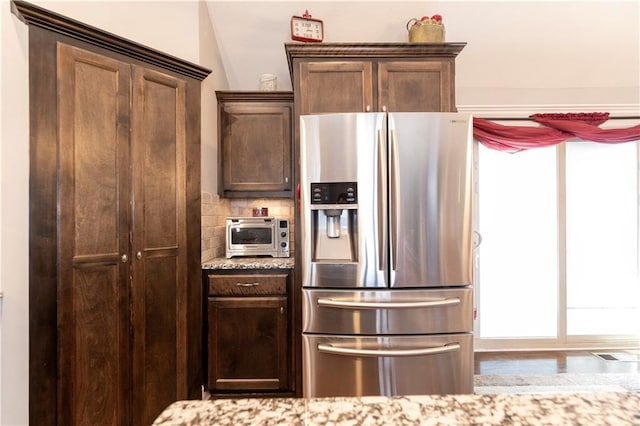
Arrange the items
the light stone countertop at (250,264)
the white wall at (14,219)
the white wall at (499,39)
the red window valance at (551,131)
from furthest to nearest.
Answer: the red window valance at (551,131)
the white wall at (499,39)
the light stone countertop at (250,264)
the white wall at (14,219)

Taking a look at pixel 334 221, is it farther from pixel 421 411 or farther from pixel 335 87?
pixel 421 411

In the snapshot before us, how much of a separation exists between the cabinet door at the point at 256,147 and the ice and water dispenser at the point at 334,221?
888 mm

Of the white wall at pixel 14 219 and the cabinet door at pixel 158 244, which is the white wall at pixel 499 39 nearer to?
the cabinet door at pixel 158 244

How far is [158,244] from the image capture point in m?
1.97

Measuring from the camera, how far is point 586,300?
3.21 m

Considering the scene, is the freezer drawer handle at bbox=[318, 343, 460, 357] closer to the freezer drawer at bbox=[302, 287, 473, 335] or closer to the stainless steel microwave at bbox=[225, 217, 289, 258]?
the freezer drawer at bbox=[302, 287, 473, 335]

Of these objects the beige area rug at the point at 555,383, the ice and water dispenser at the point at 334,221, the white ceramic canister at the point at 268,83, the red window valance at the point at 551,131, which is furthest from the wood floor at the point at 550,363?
the white ceramic canister at the point at 268,83

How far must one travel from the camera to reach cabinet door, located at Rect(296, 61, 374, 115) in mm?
2182

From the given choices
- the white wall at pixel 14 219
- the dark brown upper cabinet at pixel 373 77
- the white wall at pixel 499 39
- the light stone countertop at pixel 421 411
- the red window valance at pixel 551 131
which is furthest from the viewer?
the red window valance at pixel 551 131

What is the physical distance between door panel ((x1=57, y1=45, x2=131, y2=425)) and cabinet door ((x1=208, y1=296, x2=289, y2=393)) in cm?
58

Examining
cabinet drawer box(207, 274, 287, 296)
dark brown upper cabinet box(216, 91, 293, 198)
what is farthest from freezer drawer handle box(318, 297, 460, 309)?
dark brown upper cabinet box(216, 91, 293, 198)

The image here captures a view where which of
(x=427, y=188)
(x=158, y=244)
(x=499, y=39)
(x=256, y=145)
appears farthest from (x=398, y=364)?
(x=499, y=39)

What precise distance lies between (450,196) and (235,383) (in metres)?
1.87

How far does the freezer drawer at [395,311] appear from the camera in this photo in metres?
1.87
